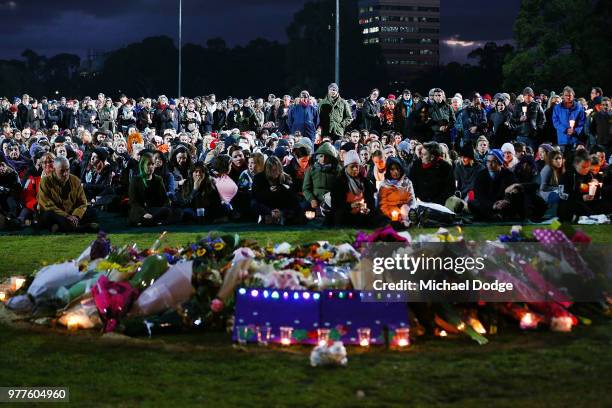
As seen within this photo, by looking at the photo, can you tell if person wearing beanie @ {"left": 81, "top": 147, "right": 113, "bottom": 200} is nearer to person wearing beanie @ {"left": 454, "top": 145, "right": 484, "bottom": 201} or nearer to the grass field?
person wearing beanie @ {"left": 454, "top": 145, "right": 484, "bottom": 201}

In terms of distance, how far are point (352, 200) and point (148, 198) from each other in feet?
11.2

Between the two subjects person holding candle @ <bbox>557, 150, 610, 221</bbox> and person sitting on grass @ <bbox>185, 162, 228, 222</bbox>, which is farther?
person sitting on grass @ <bbox>185, 162, 228, 222</bbox>

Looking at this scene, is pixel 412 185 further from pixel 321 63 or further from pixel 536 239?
pixel 321 63

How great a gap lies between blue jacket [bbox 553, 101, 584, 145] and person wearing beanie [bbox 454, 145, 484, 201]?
14.9 feet

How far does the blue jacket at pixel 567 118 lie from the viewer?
21.5m

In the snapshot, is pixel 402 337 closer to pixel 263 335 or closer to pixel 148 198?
pixel 263 335

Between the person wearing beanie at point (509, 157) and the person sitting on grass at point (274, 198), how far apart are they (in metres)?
3.51

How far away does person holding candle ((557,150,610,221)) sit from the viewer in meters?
15.5

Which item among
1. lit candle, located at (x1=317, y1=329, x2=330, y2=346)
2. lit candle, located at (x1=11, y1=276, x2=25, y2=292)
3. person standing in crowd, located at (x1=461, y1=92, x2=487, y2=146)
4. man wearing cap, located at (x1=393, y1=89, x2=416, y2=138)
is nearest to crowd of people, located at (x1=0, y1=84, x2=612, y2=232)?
person standing in crowd, located at (x1=461, y1=92, x2=487, y2=146)

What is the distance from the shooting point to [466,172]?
17.2 m

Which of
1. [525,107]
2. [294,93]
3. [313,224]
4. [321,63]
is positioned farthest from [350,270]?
[321,63]

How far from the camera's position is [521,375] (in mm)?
6410

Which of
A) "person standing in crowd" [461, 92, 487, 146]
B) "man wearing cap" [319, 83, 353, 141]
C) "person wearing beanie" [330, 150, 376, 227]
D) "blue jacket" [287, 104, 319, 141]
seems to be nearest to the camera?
"person wearing beanie" [330, 150, 376, 227]

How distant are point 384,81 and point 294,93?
8.01 metres
